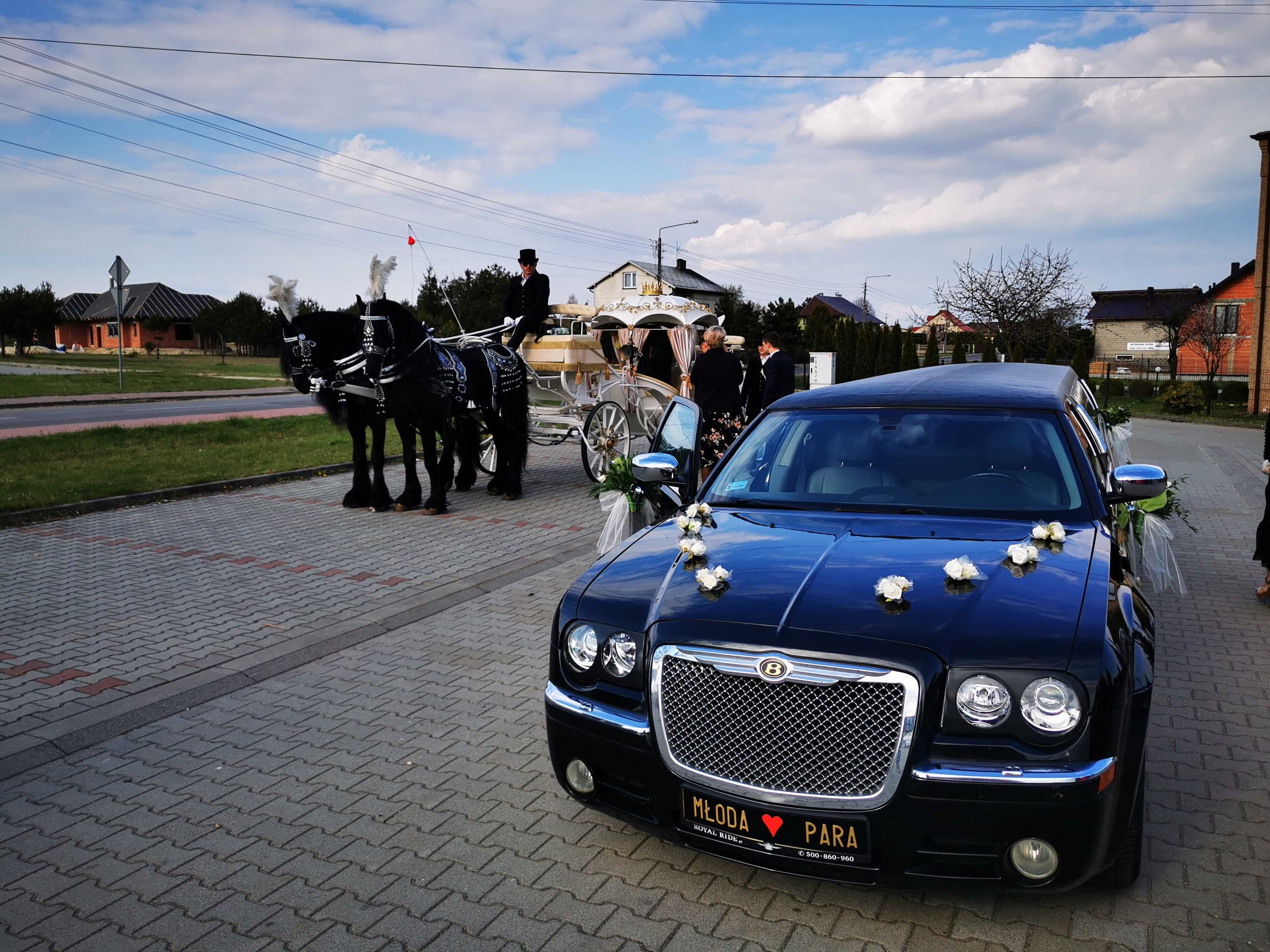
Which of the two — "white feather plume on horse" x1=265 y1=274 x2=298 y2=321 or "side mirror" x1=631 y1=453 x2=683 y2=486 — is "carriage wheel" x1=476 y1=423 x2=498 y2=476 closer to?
"white feather plume on horse" x1=265 y1=274 x2=298 y2=321

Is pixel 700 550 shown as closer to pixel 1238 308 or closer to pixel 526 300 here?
pixel 526 300

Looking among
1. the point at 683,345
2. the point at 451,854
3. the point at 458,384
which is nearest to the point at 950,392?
the point at 451,854

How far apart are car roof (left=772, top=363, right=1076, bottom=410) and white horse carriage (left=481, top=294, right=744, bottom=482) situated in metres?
6.73

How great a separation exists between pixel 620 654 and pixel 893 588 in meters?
0.97

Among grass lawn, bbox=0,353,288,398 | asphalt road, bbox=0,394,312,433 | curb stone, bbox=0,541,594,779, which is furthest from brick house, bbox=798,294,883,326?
curb stone, bbox=0,541,594,779

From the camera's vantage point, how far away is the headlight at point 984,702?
2.78 metres

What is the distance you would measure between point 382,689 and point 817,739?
326 cm

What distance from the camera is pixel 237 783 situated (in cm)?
423

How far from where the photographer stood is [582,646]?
340 centimetres

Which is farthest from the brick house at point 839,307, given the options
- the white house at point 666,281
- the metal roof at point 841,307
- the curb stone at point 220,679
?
the curb stone at point 220,679

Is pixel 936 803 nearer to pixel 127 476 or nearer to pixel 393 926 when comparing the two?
pixel 393 926

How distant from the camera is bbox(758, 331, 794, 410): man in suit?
37.1 ft

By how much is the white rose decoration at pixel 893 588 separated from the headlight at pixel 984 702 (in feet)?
1.22

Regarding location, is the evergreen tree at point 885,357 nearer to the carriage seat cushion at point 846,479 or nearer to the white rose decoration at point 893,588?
the carriage seat cushion at point 846,479
